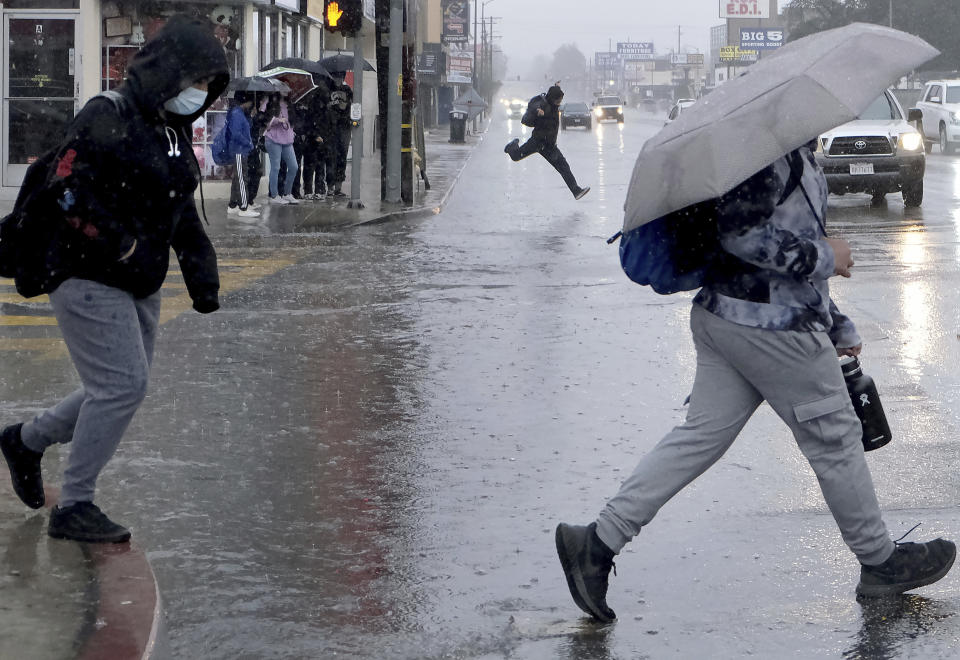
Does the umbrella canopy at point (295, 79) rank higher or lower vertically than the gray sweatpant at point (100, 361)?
higher

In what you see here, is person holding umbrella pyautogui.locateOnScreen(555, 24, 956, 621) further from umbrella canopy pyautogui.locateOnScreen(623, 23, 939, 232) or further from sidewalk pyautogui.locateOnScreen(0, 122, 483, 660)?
sidewalk pyautogui.locateOnScreen(0, 122, 483, 660)

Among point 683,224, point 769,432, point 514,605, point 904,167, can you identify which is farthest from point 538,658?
point 904,167

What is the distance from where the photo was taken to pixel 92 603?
4.37 m

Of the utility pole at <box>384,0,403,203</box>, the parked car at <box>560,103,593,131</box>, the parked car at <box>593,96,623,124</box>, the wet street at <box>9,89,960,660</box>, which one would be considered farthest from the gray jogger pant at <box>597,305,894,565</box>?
the parked car at <box>593,96,623,124</box>

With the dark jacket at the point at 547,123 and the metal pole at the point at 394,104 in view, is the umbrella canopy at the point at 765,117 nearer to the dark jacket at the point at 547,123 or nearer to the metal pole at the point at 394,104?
the metal pole at the point at 394,104

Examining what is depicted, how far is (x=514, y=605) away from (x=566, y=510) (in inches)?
44.8

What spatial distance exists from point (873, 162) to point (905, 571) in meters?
15.9

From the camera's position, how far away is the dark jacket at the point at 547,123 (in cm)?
2162

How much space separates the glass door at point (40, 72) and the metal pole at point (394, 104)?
193 inches

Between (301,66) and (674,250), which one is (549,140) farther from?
(674,250)

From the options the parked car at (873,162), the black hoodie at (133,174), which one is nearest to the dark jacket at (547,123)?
the parked car at (873,162)

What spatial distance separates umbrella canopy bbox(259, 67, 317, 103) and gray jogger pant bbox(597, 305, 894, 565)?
56.2 feet

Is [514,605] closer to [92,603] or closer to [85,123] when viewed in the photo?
[92,603]

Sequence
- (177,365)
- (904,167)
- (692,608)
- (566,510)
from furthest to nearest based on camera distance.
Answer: (904,167) → (177,365) → (566,510) → (692,608)
